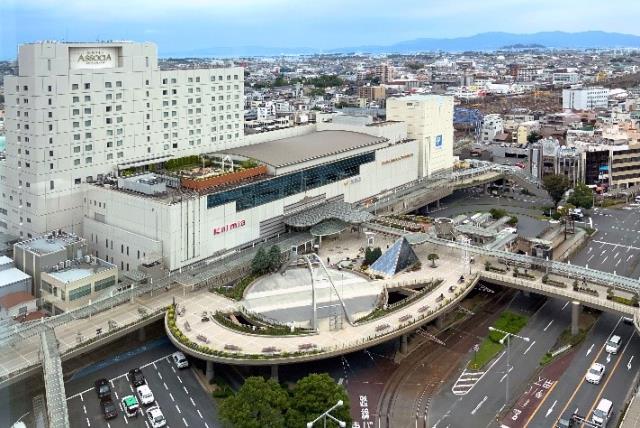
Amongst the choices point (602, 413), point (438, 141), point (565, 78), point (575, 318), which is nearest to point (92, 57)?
point (575, 318)

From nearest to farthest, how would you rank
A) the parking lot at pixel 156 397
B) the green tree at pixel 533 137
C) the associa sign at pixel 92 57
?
the parking lot at pixel 156 397 → the associa sign at pixel 92 57 → the green tree at pixel 533 137

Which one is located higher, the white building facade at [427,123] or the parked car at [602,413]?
the white building facade at [427,123]

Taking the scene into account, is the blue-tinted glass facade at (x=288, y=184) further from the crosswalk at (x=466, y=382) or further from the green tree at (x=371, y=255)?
the crosswalk at (x=466, y=382)

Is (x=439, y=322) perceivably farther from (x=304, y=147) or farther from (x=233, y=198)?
(x=304, y=147)

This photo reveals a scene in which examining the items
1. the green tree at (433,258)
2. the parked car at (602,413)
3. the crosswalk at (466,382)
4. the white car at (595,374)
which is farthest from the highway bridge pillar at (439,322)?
the parked car at (602,413)

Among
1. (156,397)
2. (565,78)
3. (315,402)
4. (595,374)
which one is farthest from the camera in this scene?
(565,78)

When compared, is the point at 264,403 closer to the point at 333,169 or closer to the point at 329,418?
the point at 329,418

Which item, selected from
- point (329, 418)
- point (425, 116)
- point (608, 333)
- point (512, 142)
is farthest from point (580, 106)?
point (329, 418)

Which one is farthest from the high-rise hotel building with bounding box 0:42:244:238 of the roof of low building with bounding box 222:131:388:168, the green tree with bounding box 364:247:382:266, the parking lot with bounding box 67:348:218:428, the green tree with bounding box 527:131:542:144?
the green tree with bounding box 527:131:542:144
